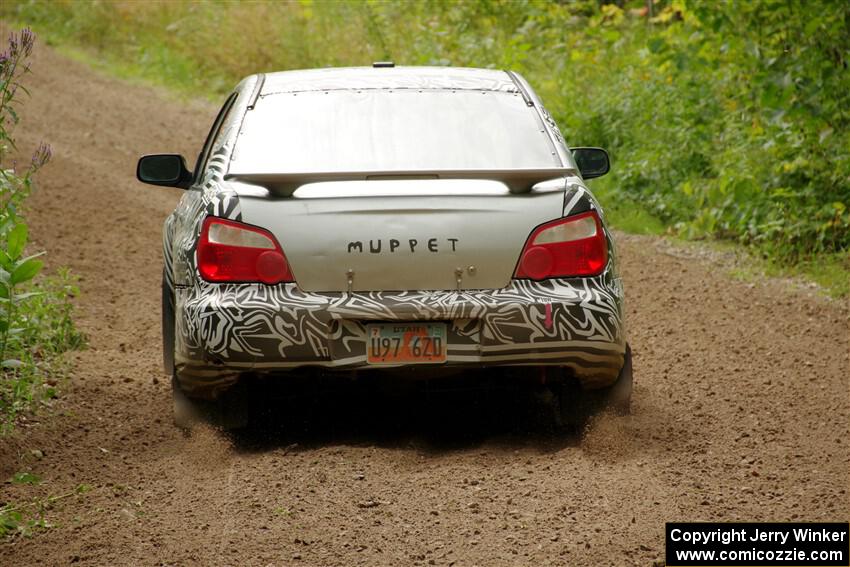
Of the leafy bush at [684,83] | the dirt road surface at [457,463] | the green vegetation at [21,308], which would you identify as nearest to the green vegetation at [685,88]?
the leafy bush at [684,83]

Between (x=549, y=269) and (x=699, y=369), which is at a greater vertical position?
(x=549, y=269)

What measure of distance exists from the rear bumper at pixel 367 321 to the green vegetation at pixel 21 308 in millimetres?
791

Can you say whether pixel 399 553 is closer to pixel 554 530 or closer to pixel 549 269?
pixel 554 530

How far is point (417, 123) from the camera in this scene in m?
5.68

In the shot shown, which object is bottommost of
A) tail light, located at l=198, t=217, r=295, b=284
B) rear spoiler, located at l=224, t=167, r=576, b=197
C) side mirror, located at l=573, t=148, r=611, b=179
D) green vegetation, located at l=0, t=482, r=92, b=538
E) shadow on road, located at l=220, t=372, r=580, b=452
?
shadow on road, located at l=220, t=372, r=580, b=452

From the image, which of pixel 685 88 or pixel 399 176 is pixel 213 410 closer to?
pixel 399 176

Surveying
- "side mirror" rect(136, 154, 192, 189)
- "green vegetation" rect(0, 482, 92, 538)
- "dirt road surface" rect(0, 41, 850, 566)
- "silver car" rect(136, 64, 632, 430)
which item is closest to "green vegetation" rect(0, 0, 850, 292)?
"dirt road surface" rect(0, 41, 850, 566)

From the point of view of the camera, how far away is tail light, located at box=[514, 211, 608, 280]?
502 cm

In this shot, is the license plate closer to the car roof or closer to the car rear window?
the car rear window

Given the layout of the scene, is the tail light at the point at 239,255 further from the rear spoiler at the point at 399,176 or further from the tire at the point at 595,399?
the tire at the point at 595,399

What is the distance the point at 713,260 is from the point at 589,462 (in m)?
5.48

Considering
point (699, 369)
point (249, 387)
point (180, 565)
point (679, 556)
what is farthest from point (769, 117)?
point (180, 565)

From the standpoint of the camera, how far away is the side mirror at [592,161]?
6.23 meters

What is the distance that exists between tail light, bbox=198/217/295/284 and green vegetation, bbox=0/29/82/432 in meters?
0.69
